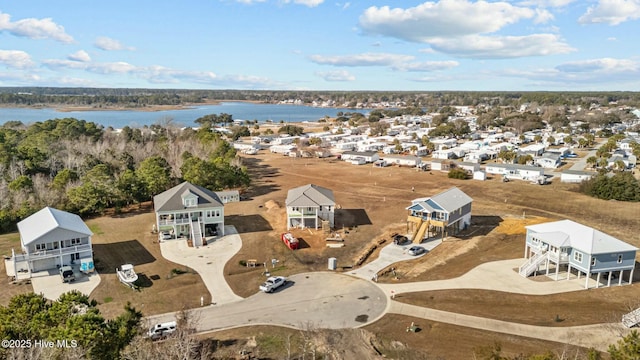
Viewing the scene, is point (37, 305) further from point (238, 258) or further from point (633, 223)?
point (633, 223)

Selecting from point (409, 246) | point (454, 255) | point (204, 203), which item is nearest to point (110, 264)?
point (204, 203)

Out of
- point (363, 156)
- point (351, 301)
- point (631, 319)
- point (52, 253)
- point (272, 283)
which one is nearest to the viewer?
point (631, 319)

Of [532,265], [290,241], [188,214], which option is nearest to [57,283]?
[188,214]

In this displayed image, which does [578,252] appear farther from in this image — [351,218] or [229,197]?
[229,197]

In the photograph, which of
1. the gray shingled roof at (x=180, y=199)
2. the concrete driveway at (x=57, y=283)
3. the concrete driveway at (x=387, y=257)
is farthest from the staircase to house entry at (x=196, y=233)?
the concrete driveway at (x=387, y=257)

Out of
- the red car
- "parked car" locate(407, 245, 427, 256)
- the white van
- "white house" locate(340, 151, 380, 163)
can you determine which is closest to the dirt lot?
the red car

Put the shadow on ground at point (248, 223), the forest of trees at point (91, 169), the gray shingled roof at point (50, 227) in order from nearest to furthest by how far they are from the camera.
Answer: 1. the gray shingled roof at point (50, 227)
2. the shadow on ground at point (248, 223)
3. the forest of trees at point (91, 169)

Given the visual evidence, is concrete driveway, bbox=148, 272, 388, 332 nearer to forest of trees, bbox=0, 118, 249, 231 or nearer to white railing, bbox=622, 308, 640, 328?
white railing, bbox=622, 308, 640, 328

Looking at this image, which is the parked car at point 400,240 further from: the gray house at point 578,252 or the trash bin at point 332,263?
the gray house at point 578,252
